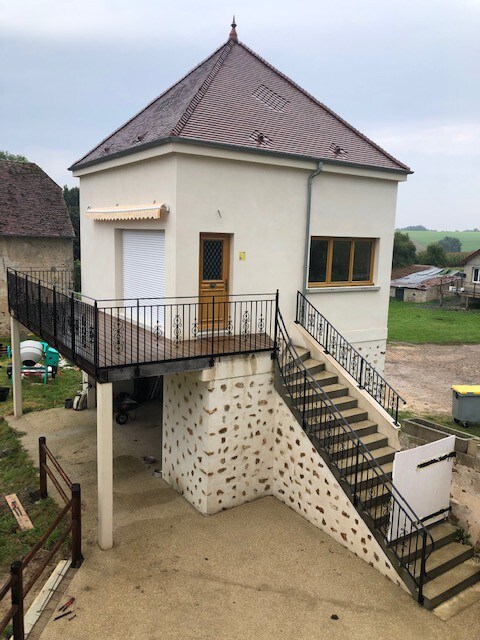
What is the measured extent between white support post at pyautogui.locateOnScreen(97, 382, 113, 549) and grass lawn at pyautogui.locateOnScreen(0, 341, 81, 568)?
1293mm

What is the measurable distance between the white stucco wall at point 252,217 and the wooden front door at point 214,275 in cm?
21

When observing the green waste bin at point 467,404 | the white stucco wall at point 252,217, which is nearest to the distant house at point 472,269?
the green waste bin at point 467,404

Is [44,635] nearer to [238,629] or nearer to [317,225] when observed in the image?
[238,629]

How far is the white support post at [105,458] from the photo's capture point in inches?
352

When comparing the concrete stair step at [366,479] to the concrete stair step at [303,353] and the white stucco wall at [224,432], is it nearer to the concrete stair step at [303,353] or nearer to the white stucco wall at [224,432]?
the white stucco wall at [224,432]

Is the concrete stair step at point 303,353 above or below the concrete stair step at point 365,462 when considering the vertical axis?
above

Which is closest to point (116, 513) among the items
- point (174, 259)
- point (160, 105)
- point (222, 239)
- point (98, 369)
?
point (98, 369)

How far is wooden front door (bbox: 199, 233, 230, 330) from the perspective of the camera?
11.2 meters

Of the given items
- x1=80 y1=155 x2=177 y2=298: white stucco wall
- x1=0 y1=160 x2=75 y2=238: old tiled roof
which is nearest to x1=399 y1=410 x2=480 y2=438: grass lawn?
x1=80 y1=155 x2=177 y2=298: white stucco wall

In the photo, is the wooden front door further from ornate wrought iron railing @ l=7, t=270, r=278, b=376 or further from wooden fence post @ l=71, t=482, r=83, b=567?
wooden fence post @ l=71, t=482, r=83, b=567

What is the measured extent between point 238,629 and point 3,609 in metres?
3.58

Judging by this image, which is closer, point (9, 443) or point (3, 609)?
point (3, 609)

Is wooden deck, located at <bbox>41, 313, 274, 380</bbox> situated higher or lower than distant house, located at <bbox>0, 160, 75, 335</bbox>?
lower

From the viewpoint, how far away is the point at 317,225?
41.3 ft
